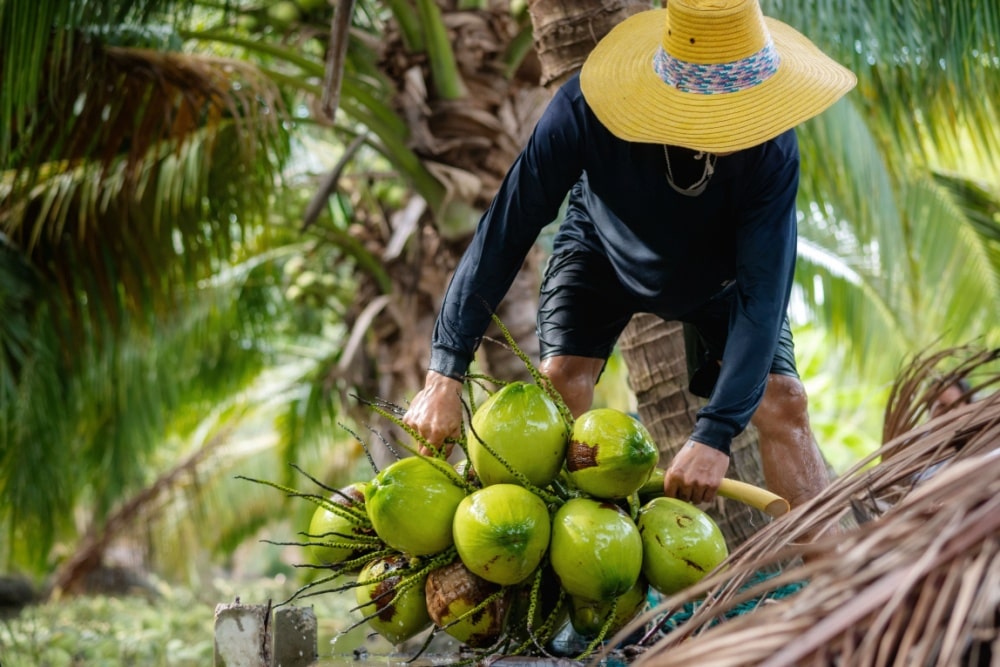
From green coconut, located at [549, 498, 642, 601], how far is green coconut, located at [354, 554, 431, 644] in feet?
0.92

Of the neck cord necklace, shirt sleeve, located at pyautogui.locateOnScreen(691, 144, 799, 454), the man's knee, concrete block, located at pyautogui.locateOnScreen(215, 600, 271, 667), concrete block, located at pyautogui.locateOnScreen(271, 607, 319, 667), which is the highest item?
the neck cord necklace

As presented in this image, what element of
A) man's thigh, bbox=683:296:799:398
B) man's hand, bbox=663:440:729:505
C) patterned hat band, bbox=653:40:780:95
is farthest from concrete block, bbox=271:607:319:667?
patterned hat band, bbox=653:40:780:95

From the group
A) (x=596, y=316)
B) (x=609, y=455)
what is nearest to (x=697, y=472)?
(x=609, y=455)

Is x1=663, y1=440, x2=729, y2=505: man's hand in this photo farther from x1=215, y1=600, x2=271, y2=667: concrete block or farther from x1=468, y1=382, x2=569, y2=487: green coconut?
x1=215, y1=600, x2=271, y2=667: concrete block

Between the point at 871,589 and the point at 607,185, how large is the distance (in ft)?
4.61

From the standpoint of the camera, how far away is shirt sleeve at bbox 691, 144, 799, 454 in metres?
2.02

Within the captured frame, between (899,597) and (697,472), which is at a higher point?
(899,597)

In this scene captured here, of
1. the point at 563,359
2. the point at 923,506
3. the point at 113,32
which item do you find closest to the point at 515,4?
the point at 113,32

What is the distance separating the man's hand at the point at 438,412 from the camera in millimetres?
2102

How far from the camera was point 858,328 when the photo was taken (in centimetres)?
686

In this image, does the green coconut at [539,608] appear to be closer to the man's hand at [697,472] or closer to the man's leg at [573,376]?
the man's hand at [697,472]

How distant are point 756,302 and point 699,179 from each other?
30cm

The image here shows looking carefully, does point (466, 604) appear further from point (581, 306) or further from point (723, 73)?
point (723, 73)

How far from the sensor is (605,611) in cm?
185
